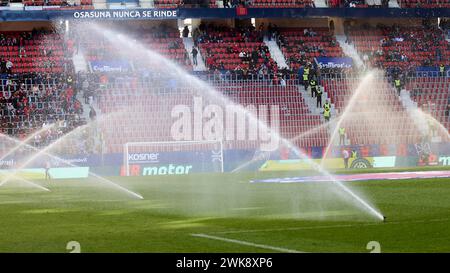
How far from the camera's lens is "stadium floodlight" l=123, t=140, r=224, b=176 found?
49844mm

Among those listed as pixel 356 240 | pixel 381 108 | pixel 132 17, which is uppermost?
pixel 132 17

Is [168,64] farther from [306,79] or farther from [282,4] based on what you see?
[282,4]

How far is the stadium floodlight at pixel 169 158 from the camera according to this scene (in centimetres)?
4984

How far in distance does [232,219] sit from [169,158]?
28345 mm

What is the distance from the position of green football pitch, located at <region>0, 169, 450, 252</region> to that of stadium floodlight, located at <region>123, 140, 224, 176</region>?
15.4 meters

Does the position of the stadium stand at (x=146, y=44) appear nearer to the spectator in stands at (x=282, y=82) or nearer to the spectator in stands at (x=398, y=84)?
the spectator in stands at (x=282, y=82)

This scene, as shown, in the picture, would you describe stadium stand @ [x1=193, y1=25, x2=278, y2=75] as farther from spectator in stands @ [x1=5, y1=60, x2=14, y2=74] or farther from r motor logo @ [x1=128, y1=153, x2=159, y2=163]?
spectator in stands @ [x1=5, y1=60, x2=14, y2=74]

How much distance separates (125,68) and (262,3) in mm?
10477

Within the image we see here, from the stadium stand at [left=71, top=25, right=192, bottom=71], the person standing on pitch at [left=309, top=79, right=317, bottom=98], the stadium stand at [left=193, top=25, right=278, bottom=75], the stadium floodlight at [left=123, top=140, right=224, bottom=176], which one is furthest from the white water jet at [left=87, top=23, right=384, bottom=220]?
the stadium floodlight at [left=123, top=140, right=224, bottom=176]

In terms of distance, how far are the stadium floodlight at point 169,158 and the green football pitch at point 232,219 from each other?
1544 centimetres
